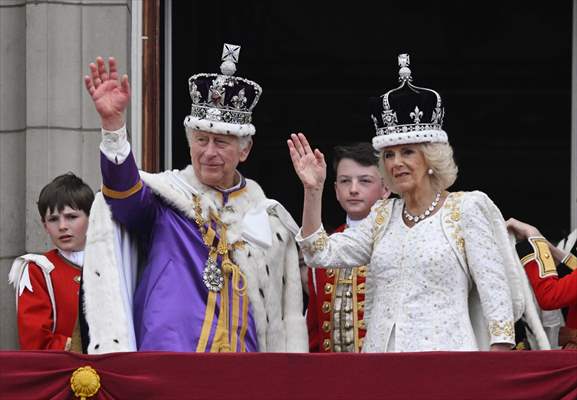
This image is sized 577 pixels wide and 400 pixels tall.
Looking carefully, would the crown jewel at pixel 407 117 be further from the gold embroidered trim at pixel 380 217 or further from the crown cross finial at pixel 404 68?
the gold embroidered trim at pixel 380 217

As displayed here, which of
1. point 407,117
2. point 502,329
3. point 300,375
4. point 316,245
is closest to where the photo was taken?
point 300,375

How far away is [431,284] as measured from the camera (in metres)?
6.34

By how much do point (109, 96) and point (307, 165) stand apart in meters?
0.82

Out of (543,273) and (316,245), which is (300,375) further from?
(543,273)

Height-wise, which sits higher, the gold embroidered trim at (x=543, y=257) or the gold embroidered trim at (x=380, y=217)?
the gold embroidered trim at (x=380, y=217)

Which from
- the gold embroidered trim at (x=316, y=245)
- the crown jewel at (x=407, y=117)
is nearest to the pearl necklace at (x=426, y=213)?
the crown jewel at (x=407, y=117)

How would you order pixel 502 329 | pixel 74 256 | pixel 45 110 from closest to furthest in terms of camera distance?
pixel 502 329
pixel 74 256
pixel 45 110

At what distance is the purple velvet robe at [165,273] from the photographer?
6441 mm

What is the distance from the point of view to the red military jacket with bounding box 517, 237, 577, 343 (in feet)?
22.6

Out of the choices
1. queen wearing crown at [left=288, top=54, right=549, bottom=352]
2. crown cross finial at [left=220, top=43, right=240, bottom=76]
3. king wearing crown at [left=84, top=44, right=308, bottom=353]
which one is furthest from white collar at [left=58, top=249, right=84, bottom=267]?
queen wearing crown at [left=288, top=54, right=549, bottom=352]

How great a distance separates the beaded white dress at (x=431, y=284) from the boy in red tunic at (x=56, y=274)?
49.2 inches

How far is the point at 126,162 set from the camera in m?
6.40

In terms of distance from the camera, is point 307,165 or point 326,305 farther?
point 326,305

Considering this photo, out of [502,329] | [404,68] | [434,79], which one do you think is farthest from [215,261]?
[434,79]
